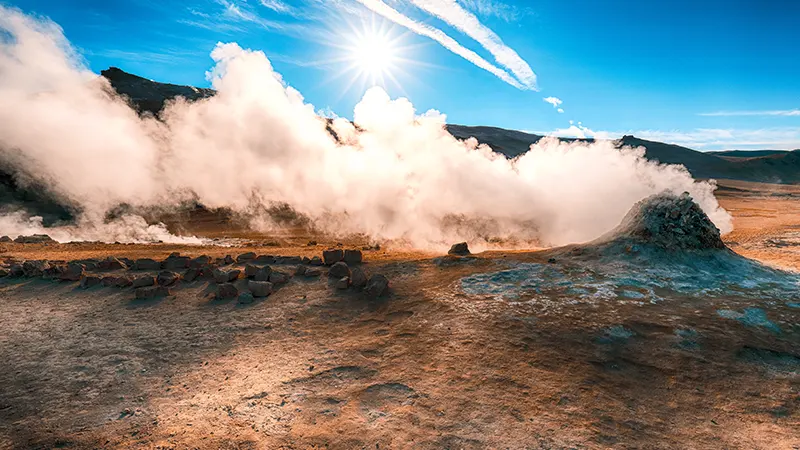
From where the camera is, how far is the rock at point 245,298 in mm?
7509

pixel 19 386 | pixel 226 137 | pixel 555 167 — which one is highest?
pixel 226 137

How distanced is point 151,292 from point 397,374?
5.61 meters

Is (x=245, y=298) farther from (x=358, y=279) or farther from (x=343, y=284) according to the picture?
(x=358, y=279)

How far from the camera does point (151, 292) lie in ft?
25.6

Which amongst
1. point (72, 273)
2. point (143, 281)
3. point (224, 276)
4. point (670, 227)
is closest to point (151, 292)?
point (143, 281)

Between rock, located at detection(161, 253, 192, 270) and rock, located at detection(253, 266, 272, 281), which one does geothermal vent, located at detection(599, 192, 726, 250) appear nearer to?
rock, located at detection(253, 266, 272, 281)

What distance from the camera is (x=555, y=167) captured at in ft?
57.6

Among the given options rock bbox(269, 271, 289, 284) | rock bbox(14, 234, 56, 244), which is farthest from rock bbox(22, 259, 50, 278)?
rock bbox(14, 234, 56, 244)

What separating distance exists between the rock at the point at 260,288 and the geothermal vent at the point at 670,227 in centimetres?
765

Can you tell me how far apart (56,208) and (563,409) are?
27.9 metres

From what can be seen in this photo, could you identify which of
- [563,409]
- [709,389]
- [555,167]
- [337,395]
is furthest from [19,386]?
[555,167]

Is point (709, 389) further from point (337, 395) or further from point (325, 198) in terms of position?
point (325, 198)

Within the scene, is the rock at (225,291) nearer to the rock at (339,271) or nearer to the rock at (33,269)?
the rock at (339,271)

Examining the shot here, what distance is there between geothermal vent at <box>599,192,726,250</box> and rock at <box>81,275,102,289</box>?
11.3 metres
